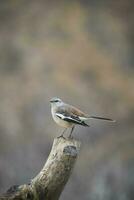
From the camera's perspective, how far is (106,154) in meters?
8.06

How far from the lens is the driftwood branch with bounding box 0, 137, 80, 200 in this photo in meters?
3.40

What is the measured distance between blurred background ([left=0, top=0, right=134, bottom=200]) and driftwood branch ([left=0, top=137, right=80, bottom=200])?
Answer: 4054 millimetres

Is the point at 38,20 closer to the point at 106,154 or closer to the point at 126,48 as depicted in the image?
the point at 126,48

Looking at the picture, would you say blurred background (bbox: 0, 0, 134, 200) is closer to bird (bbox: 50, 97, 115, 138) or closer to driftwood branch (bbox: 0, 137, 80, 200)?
bird (bbox: 50, 97, 115, 138)

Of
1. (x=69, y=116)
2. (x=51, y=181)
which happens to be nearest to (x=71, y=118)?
(x=69, y=116)

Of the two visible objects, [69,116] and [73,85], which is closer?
[69,116]

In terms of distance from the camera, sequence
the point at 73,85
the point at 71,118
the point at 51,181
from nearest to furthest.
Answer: the point at 51,181
the point at 71,118
the point at 73,85

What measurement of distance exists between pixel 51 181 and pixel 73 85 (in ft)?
16.1

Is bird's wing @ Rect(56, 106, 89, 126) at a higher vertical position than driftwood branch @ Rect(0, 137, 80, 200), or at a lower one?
higher

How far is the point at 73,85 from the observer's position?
8328 millimetres

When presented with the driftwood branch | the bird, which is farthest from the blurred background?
the driftwood branch

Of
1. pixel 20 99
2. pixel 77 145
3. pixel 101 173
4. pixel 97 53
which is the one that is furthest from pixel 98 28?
pixel 77 145

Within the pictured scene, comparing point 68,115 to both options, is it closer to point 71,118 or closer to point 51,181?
point 71,118

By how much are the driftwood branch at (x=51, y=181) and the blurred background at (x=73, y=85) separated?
405 cm
